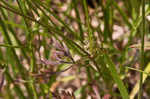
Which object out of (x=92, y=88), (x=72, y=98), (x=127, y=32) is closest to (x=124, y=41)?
(x=127, y=32)

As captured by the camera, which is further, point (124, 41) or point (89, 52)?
point (124, 41)

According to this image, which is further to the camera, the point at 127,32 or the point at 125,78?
the point at 127,32

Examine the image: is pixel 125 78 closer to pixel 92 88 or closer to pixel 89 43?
pixel 92 88

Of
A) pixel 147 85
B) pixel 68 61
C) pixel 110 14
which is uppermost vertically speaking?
pixel 110 14

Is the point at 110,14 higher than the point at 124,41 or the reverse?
higher

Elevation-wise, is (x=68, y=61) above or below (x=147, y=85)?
above

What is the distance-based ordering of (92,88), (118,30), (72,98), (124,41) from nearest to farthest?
(72,98)
(92,88)
(118,30)
(124,41)

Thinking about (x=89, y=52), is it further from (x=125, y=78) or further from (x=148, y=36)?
(x=148, y=36)

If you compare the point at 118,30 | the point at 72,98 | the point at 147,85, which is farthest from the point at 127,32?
the point at 72,98

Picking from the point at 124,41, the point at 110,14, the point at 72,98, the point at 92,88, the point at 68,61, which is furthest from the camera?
the point at 124,41
